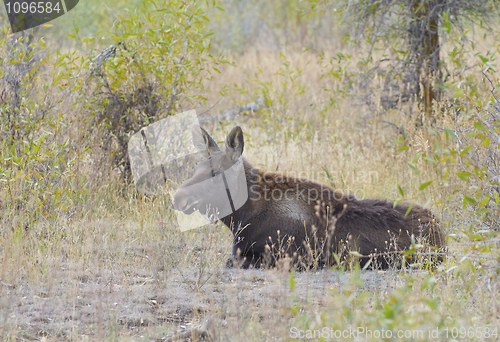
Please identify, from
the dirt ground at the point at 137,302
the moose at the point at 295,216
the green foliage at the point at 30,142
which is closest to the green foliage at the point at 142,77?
the green foliage at the point at 30,142

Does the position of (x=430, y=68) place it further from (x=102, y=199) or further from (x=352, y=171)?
(x=102, y=199)

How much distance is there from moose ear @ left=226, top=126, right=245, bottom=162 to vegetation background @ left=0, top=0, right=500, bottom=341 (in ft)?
3.02

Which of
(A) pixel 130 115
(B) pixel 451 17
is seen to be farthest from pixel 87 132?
(B) pixel 451 17

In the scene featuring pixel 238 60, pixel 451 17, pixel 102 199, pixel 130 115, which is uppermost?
pixel 238 60

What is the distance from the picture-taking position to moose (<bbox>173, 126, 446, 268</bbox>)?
16.3ft

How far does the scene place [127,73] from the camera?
731 cm

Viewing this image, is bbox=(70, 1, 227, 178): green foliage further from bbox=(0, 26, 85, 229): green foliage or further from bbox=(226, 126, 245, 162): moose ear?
bbox=(226, 126, 245, 162): moose ear

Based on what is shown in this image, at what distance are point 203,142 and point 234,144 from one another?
0.52m

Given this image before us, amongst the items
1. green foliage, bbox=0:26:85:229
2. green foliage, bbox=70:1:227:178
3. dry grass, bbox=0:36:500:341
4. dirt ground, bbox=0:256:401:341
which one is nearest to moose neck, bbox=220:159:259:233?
dry grass, bbox=0:36:500:341

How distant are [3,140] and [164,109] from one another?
8.56 feet

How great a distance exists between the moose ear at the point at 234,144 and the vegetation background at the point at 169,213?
92cm

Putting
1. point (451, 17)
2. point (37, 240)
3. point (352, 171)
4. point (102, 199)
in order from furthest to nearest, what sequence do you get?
1. point (451, 17)
2. point (352, 171)
3. point (102, 199)
4. point (37, 240)

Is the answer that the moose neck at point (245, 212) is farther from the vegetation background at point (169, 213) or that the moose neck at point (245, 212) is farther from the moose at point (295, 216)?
the vegetation background at point (169, 213)

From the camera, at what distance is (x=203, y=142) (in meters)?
5.52
